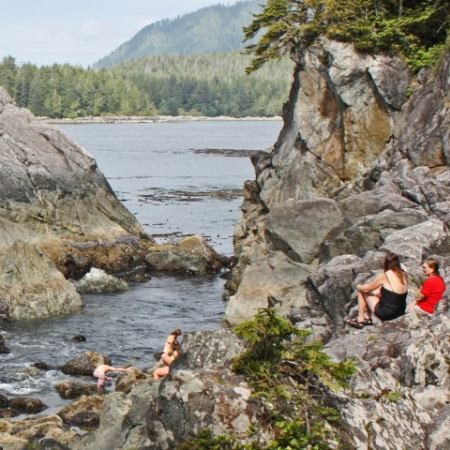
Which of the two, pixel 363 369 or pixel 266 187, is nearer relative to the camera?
pixel 363 369

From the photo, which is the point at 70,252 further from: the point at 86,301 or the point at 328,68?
the point at 328,68

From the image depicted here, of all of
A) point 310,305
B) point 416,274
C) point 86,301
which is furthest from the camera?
point 86,301

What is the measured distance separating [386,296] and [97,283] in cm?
2373

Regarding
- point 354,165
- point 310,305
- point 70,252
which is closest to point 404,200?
point 310,305

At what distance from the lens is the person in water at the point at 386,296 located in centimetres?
1553

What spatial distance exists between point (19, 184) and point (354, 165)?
670 inches

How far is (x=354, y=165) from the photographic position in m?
36.1

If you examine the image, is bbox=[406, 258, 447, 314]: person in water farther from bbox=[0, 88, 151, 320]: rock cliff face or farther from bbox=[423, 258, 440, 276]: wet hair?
bbox=[0, 88, 151, 320]: rock cliff face

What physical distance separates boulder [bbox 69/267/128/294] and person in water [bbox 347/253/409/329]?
22605 millimetres

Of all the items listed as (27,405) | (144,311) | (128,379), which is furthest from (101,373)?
(144,311)

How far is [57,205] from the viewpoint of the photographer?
4269 centimetres

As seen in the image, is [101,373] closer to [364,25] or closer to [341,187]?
[341,187]

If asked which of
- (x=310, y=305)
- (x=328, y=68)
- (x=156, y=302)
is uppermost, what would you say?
(x=328, y=68)

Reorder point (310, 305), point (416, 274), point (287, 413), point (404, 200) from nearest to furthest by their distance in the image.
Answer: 1. point (287, 413)
2. point (416, 274)
3. point (310, 305)
4. point (404, 200)
